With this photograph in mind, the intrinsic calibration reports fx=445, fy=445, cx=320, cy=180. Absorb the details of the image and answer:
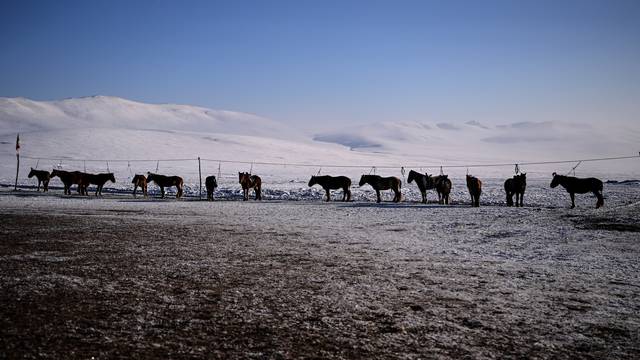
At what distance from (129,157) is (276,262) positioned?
62579 mm

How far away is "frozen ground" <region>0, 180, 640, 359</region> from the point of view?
4.44 metres

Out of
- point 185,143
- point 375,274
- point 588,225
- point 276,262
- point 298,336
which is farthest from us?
point 185,143

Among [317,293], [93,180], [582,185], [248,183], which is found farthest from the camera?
[93,180]

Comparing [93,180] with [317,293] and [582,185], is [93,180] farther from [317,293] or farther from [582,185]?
[582,185]

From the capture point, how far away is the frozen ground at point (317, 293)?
4441 millimetres

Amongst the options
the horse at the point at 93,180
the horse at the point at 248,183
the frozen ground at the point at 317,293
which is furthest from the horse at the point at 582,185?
the horse at the point at 93,180

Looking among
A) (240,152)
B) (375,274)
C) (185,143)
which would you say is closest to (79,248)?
(375,274)

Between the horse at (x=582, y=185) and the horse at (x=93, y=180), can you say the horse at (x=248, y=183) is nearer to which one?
the horse at (x=93, y=180)

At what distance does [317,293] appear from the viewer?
20.4ft

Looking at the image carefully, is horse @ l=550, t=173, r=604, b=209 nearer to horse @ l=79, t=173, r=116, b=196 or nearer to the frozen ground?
the frozen ground

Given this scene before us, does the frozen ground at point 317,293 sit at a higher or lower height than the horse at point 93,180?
lower

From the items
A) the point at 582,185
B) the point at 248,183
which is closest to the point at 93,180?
the point at 248,183

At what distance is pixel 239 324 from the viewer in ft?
16.2

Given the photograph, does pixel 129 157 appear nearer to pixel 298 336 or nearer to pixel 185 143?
pixel 185 143
